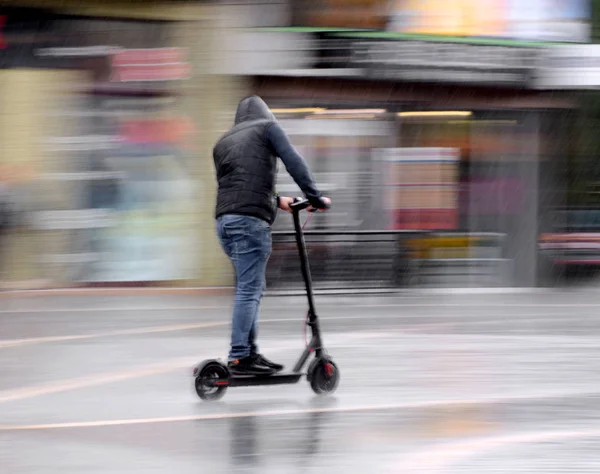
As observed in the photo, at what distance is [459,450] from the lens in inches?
235

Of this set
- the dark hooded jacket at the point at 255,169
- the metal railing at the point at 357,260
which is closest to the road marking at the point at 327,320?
the metal railing at the point at 357,260

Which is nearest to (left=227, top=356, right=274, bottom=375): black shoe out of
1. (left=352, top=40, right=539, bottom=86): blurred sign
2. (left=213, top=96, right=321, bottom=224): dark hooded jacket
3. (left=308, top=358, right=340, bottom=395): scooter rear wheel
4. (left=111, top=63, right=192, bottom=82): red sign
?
(left=308, top=358, right=340, bottom=395): scooter rear wheel

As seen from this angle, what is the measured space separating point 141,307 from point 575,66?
773cm

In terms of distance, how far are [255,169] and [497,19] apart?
11.8 metres

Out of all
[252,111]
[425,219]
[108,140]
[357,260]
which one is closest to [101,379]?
[252,111]

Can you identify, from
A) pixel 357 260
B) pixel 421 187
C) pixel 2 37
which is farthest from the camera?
pixel 421 187

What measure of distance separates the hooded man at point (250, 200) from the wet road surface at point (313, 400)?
0.42m

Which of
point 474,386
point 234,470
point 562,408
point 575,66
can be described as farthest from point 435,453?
point 575,66

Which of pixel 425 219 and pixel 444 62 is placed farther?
pixel 425 219

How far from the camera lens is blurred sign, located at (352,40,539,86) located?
670 inches

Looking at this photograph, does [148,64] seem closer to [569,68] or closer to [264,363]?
[569,68]

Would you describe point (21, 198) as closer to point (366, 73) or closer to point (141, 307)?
point (141, 307)

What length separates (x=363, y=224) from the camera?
17406mm

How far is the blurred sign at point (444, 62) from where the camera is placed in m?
17.0
